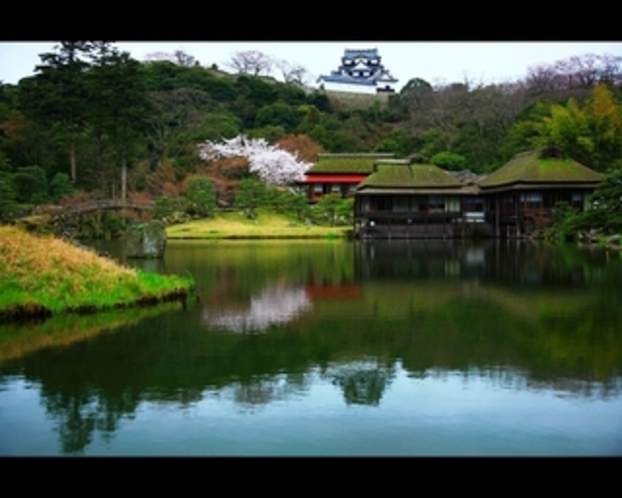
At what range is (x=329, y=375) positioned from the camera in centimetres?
784

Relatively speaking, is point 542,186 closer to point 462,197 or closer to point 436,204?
point 462,197

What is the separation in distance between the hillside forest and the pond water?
18.4 meters

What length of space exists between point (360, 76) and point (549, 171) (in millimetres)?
45530

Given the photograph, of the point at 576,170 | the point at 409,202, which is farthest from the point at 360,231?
the point at 576,170

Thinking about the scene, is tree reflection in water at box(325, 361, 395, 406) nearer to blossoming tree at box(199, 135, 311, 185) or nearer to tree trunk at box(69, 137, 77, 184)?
tree trunk at box(69, 137, 77, 184)

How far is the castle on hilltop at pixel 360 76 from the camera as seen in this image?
242 ft

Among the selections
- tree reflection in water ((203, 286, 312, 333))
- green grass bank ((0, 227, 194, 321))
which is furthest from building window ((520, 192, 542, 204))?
green grass bank ((0, 227, 194, 321))

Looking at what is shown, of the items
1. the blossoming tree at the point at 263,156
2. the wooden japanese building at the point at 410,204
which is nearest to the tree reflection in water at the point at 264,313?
the wooden japanese building at the point at 410,204

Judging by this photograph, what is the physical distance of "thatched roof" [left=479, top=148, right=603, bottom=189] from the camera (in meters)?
→ 34.0

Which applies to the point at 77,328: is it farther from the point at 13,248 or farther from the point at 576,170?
the point at 576,170

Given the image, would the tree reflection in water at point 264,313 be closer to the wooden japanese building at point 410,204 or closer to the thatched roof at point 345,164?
the wooden japanese building at point 410,204

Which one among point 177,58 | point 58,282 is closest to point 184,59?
point 177,58
